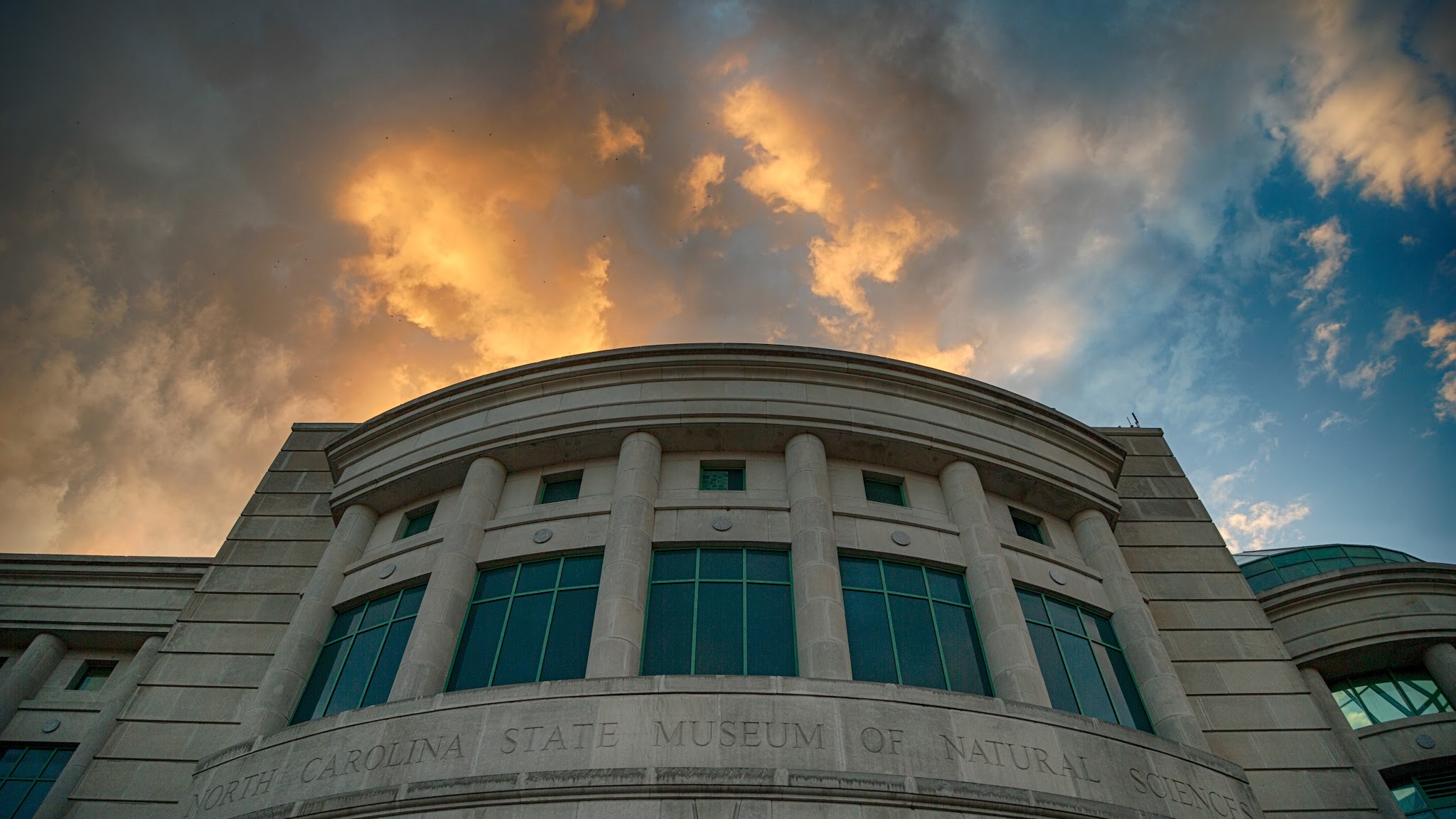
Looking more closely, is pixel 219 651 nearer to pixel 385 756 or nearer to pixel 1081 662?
pixel 385 756

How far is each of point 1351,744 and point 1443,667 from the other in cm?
471

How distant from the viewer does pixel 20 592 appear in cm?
2572

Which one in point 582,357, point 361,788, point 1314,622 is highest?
point 582,357

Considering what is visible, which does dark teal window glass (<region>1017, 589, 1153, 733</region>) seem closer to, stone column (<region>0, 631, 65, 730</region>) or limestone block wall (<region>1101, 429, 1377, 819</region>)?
limestone block wall (<region>1101, 429, 1377, 819</region>)

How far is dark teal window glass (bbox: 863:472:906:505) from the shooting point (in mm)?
21875

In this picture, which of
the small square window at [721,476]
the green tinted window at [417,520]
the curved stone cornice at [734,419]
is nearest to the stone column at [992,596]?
the curved stone cornice at [734,419]

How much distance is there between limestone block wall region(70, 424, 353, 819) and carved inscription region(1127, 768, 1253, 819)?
19.6 m

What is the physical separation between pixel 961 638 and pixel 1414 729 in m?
12.4

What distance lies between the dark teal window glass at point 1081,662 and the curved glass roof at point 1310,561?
10591mm

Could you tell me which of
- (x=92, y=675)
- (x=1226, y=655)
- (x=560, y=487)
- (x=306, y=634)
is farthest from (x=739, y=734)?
(x=92, y=675)

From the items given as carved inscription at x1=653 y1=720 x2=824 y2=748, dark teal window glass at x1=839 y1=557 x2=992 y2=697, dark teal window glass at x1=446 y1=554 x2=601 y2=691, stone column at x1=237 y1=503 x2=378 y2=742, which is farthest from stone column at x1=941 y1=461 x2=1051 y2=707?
stone column at x1=237 y1=503 x2=378 y2=742

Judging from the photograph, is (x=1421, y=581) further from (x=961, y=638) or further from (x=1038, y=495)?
(x=961, y=638)

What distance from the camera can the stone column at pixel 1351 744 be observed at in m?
18.4

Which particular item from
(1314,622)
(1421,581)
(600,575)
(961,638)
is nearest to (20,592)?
(600,575)
